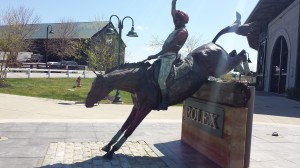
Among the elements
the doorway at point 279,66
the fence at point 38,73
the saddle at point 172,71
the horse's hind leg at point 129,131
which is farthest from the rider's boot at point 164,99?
the doorway at point 279,66

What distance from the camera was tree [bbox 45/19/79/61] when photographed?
6062 centimetres

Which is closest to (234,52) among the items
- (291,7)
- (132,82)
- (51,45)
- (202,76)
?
(202,76)

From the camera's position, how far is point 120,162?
20.7 feet

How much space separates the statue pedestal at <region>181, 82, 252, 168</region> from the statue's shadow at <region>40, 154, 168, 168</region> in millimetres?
1067

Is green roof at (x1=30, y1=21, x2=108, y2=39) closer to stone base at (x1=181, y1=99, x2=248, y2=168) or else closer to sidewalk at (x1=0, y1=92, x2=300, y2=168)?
sidewalk at (x1=0, y1=92, x2=300, y2=168)

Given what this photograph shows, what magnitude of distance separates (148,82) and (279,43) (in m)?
31.5

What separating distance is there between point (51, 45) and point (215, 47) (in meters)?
59.0

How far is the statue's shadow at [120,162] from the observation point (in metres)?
6.00

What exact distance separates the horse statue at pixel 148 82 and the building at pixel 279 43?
21.0m

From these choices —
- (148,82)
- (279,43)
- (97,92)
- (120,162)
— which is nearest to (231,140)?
(148,82)

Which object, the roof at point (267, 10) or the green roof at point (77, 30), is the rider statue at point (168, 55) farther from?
the green roof at point (77, 30)

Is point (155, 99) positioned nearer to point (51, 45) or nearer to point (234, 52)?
point (234, 52)

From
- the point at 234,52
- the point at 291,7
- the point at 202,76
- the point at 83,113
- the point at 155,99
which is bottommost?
the point at 83,113

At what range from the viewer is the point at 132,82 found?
6.59 m
